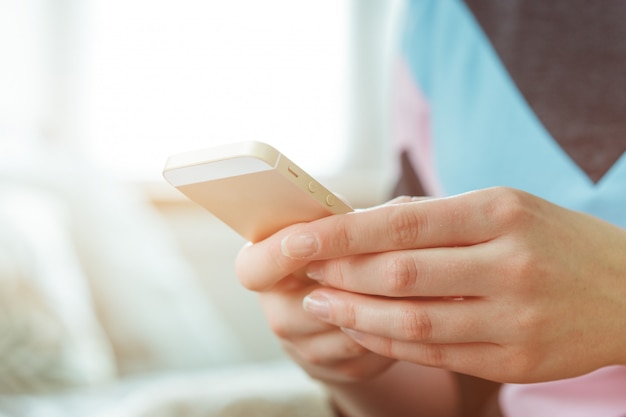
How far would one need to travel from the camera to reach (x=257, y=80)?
5.62 feet

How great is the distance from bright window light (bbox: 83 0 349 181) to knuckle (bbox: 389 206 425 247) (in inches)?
52.2

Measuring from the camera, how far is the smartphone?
14.7 inches

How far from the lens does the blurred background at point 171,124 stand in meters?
1.42

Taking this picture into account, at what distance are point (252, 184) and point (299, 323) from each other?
0.43ft

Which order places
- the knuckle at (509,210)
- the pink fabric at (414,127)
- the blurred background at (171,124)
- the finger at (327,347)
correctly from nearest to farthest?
the knuckle at (509,210), the finger at (327,347), the pink fabric at (414,127), the blurred background at (171,124)

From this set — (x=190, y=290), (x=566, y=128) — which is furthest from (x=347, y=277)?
(x=190, y=290)

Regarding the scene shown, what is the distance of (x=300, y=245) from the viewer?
0.40 meters

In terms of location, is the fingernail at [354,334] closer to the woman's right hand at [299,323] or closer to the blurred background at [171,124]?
the woman's right hand at [299,323]

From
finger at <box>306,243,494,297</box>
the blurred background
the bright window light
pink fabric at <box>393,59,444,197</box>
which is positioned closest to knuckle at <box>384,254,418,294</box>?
finger at <box>306,243,494,297</box>

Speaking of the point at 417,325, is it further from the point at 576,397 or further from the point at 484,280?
the point at 576,397

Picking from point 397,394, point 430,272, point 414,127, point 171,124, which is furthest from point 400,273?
point 171,124

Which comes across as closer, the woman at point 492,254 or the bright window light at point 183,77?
the woman at point 492,254

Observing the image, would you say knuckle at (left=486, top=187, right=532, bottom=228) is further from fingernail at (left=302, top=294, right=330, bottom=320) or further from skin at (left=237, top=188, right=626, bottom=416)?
fingernail at (left=302, top=294, right=330, bottom=320)

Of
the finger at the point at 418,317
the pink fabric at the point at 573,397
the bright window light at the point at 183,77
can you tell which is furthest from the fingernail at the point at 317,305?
the bright window light at the point at 183,77
